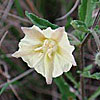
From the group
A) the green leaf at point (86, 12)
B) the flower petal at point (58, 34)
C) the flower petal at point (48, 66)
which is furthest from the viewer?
the green leaf at point (86, 12)

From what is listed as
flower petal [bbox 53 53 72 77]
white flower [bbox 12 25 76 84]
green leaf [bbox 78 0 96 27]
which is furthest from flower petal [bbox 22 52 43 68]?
green leaf [bbox 78 0 96 27]

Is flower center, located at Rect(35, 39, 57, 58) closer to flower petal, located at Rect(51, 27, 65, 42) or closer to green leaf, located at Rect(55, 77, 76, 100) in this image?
flower petal, located at Rect(51, 27, 65, 42)

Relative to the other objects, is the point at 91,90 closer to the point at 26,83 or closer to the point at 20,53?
the point at 26,83

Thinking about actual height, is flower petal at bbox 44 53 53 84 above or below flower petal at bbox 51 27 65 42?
below

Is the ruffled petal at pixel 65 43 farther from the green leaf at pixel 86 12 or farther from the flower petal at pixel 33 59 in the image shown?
the green leaf at pixel 86 12

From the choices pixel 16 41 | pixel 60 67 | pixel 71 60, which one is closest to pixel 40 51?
pixel 60 67

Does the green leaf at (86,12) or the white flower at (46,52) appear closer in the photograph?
the white flower at (46,52)

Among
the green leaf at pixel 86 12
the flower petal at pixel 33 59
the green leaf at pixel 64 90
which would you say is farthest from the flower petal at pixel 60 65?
the green leaf at pixel 64 90
